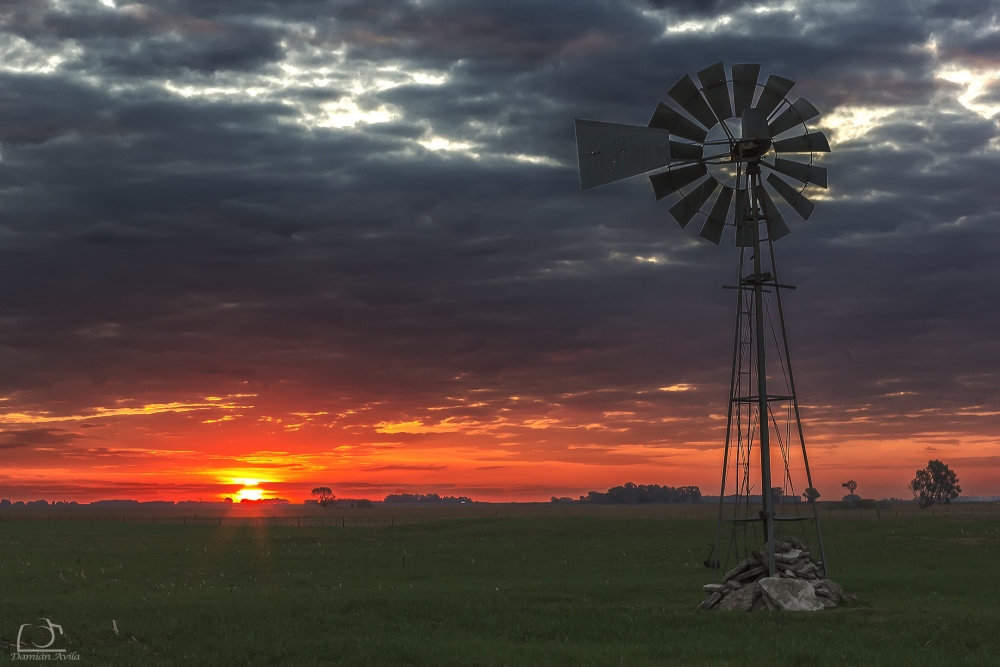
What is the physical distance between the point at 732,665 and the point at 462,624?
9.05 metres

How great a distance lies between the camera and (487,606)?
31.4 m

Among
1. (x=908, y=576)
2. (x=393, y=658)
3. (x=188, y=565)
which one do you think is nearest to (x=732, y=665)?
(x=393, y=658)

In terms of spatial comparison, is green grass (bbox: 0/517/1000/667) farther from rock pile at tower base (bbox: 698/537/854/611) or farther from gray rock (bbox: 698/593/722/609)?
rock pile at tower base (bbox: 698/537/854/611)

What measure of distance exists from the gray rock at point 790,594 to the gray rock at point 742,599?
10.2 inches

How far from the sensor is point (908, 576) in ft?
142

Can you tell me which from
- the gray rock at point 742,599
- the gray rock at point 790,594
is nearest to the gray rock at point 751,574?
the gray rock at point 742,599

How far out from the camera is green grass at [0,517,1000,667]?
2327cm

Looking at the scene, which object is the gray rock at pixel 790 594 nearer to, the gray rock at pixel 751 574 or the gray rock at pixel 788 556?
the gray rock at pixel 751 574

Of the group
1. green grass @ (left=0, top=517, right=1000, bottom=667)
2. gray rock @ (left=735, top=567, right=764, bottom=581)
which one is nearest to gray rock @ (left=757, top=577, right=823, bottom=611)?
gray rock @ (left=735, top=567, right=764, bottom=581)

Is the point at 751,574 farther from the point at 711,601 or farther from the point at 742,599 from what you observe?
the point at 711,601

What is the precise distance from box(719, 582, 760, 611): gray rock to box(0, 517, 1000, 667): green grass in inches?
56.7

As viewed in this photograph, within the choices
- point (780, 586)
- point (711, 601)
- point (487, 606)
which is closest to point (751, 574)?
point (780, 586)

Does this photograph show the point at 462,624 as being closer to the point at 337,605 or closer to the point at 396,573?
the point at 337,605

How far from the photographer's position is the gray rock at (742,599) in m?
30.7
